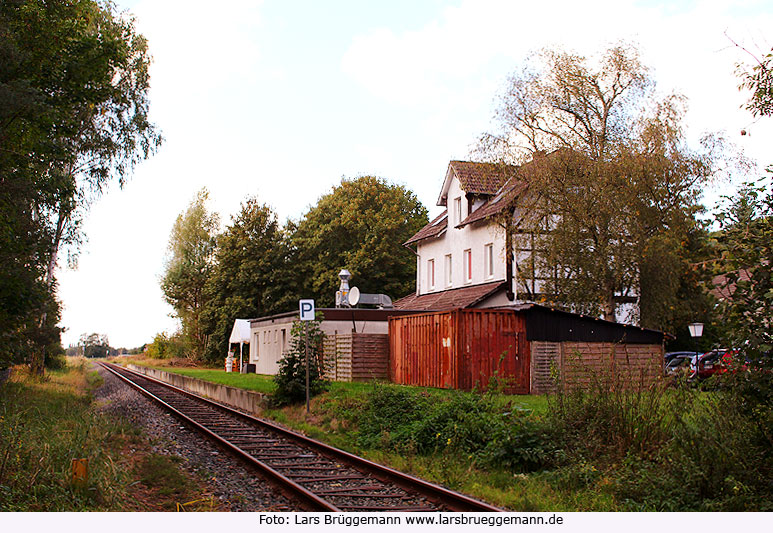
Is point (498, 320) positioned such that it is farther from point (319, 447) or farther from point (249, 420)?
point (319, 447)

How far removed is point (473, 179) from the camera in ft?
113

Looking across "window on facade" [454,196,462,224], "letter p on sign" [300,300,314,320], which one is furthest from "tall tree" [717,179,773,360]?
"window on facade" [454,196,462,224]

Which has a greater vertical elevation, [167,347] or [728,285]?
[728,285]

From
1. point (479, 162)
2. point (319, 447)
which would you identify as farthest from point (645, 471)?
point (479, 162)

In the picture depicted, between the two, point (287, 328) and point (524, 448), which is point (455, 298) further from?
point (524, 448)

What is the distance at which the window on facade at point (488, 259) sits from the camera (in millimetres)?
32688

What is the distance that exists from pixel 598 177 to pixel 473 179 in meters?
10.00

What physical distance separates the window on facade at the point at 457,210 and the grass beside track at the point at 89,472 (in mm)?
24180

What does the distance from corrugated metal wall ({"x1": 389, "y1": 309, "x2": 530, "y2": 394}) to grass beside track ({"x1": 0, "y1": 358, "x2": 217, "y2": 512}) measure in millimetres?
10026

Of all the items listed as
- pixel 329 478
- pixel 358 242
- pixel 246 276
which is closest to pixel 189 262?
pixel 246 276

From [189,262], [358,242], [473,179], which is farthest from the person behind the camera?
[189,262]

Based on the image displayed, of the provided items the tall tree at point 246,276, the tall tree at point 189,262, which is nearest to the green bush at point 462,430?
the tall tree at point 246,276

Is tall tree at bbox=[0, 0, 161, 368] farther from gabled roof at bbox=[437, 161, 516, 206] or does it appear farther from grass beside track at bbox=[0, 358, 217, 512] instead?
gabled roof at bbox=[437, 161, 516, 206]

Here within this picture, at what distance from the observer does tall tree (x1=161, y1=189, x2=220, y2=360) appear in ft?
226
